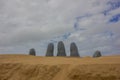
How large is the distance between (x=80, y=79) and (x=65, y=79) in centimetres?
119

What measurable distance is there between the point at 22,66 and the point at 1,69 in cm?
203

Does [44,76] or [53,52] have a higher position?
[53,52]

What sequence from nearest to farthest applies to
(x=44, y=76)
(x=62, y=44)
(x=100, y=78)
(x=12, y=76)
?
(x=100, y=78) → (x=44, y=76) → (x=12, y=76) → (x=62, y=44)

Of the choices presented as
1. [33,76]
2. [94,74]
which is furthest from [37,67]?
[94,74]

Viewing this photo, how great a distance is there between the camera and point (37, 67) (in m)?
19.2

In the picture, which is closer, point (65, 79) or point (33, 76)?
point (65, 79)

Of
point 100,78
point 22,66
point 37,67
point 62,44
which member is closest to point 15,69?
point 22,66

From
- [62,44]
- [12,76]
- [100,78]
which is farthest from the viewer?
[62,44]

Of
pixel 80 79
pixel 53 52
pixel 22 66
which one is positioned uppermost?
pixel 53 52

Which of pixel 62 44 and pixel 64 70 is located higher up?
pixel 62 44

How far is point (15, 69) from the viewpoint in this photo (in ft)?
64.6

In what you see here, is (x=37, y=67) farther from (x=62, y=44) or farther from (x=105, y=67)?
(x=62, y=44)

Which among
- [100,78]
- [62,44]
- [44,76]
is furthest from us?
[62,44]

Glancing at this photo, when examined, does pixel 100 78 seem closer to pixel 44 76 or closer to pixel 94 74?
pixel 94 74
